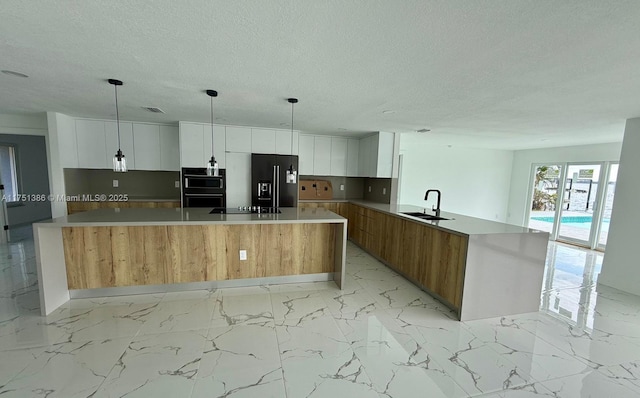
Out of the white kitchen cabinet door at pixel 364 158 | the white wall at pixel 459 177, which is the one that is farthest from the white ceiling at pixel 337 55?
the white wall at pixel 459 177

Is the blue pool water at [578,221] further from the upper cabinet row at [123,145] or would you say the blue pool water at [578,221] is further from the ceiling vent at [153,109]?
the upper cabinet row at [123,145]

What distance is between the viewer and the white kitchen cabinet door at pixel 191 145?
14.5 feet

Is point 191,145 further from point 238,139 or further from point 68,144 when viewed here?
Answer: point 68,144

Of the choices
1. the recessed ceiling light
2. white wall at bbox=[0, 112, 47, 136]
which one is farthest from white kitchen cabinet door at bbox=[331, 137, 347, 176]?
white wall at bbox=[0, 112, 47, 136]

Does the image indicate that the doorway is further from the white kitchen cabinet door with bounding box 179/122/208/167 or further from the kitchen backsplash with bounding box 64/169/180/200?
the kitchen backsplash with bounding box 64/169/180/200

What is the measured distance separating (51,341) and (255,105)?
288 cm

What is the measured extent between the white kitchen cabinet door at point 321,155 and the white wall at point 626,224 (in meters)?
4.34

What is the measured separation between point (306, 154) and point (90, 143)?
3.71m

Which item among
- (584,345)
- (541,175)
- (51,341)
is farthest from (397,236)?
(541,175)

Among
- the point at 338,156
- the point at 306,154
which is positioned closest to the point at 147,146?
the point at 306,154

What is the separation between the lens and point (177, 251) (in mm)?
2900

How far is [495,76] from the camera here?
6.84 ft

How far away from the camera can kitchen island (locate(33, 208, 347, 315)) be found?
2580mm

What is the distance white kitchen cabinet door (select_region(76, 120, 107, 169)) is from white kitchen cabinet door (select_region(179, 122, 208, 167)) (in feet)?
4.35
